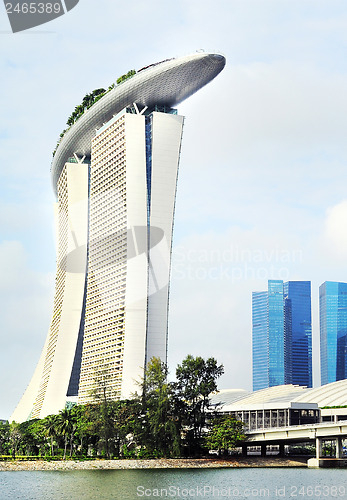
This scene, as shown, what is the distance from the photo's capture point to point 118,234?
438 feet

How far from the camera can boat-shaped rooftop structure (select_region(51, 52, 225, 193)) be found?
127312 mm

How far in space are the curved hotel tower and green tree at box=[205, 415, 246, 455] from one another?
25.8 metres

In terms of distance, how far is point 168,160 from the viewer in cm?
13162

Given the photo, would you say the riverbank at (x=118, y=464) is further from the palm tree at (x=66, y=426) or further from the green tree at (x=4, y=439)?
the green tree at (x=4, y=439)

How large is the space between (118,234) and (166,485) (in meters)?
79.0

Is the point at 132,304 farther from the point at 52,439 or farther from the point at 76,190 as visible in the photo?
the point at 76,190

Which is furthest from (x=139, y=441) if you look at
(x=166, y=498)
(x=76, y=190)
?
(x=76, y=190)

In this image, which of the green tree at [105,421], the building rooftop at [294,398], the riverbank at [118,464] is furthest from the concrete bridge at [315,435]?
the green tree at [105,421]

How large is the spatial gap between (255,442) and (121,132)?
209ft

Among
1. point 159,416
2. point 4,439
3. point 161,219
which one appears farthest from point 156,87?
point 4,439

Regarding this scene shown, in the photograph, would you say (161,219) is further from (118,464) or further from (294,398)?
(118,464)

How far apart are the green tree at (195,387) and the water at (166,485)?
1961 cm

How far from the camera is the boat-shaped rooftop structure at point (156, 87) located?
12731cm

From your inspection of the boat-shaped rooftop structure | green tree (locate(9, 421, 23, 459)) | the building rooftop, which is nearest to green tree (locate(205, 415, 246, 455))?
the building rooftop
